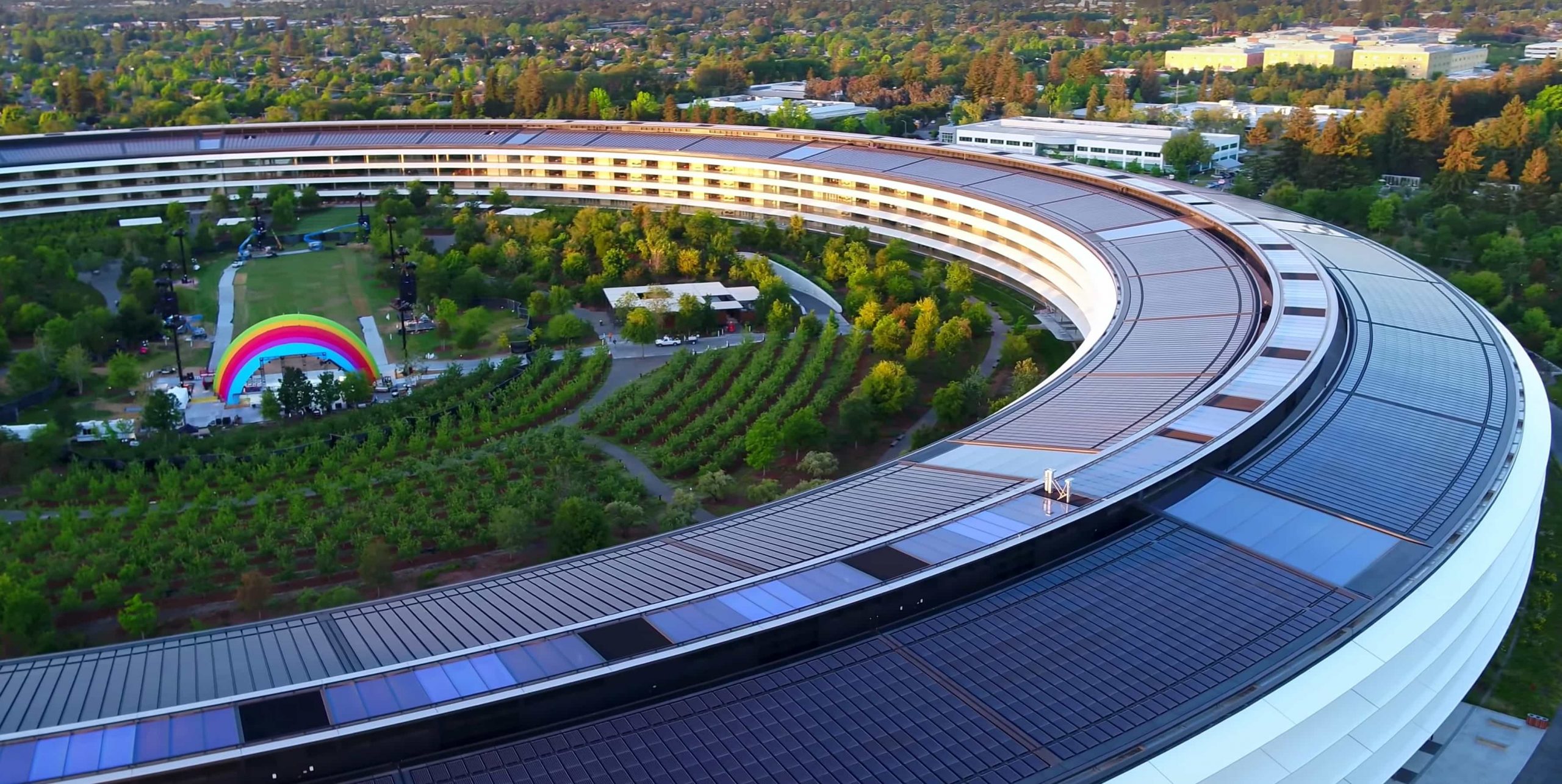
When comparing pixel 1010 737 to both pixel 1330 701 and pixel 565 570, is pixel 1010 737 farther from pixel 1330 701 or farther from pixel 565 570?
pixel 565 570

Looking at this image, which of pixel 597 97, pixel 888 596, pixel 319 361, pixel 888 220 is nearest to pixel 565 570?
pixel 888 596

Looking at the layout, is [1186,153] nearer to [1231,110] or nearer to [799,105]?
[1231,110]

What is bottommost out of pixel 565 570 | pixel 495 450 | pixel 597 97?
pixel 495 450

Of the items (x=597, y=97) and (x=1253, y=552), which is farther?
(x=597, y=97)

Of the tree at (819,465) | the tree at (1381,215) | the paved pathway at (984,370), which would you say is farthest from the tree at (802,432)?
the tree at (1381,215)

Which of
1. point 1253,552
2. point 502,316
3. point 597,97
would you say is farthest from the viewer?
point 597,97
